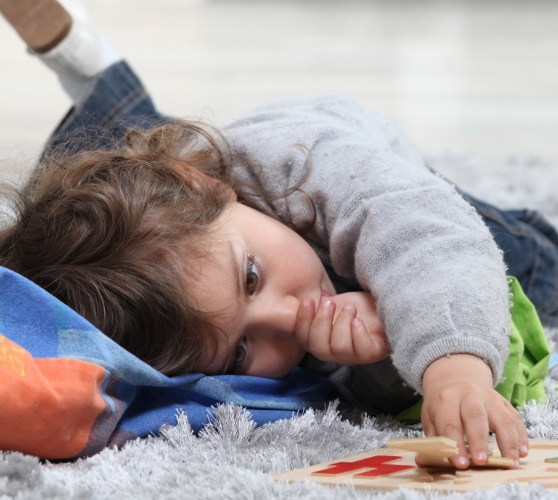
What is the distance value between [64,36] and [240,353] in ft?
2.43

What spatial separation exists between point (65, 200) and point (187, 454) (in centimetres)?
27

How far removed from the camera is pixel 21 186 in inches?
31.7

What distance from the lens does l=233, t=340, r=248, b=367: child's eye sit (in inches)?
27.8

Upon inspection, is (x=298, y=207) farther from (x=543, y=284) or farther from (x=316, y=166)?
(x=543, y=284)

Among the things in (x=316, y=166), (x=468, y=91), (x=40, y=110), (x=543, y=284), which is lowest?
(x=468, y=91)

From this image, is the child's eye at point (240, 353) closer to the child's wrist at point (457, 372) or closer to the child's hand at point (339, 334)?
the child's hand at point (339, 334)

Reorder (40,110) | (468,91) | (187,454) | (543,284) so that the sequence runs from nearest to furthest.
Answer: (187,454)
(543,284)
(40,110)
(468,91)

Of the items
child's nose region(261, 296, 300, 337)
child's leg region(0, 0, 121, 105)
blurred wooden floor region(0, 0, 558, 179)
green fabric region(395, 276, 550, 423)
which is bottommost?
blurred wooden floor region(0, 0, 558, 179)

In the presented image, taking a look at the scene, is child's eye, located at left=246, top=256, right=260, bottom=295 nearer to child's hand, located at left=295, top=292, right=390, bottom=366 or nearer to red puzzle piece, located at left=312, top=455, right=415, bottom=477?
child's hand, located at left=295, top=292, right=390, bottom=366

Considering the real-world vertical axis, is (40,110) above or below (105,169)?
below

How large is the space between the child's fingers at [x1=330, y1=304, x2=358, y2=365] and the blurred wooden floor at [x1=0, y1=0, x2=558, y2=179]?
1.10 m

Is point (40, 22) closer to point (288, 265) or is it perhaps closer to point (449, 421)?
point (288, 265)

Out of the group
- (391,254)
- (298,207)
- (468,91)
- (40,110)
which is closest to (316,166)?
(298,207)

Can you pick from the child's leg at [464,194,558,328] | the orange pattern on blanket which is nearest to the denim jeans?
Answer: the child's leg at [464,194,558,328]
